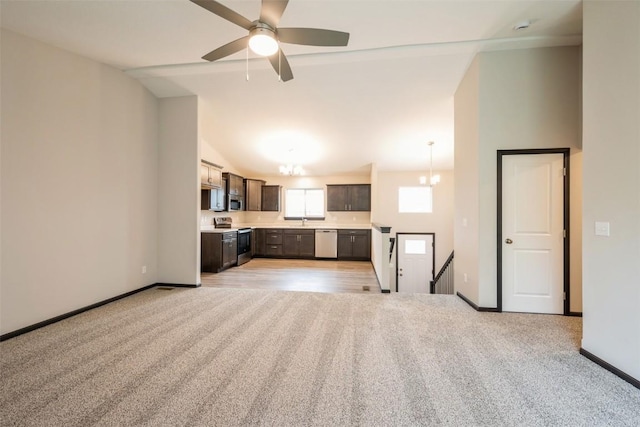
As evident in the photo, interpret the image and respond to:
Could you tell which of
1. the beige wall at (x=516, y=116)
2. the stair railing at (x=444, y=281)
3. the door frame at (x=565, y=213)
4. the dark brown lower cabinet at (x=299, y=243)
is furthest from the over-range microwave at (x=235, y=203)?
the door frame at (x=565, y=213)

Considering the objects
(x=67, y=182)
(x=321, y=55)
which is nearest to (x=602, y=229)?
(x=321, y=55)

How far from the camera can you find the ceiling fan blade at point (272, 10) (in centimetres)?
177

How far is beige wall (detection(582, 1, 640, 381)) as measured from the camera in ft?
6.01

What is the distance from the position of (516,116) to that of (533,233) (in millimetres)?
1441

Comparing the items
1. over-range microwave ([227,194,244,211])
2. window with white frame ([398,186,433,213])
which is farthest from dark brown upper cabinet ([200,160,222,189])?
window with white frame ([398,186,433,213])

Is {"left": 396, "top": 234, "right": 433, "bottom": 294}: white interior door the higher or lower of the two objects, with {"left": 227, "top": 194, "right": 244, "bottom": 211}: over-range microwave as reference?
lower

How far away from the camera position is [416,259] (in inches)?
300

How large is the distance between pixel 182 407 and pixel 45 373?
1.26 m

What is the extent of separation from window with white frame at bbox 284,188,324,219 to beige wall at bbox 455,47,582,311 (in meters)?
5.20

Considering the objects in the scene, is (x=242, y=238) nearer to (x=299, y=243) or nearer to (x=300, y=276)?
(x=299, y=243)

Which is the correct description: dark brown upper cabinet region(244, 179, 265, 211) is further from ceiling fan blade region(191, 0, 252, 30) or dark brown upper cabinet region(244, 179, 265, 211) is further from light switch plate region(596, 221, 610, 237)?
light switch plate region(596, 221, 610, 237)

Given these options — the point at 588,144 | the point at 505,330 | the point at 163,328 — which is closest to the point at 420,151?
the point at 588,144

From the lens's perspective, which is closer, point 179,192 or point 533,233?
point 533,233

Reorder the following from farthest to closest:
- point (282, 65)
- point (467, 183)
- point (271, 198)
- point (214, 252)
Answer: point (271, 198) < point (214, 252) < point (467, 183) < point (282, 65)
